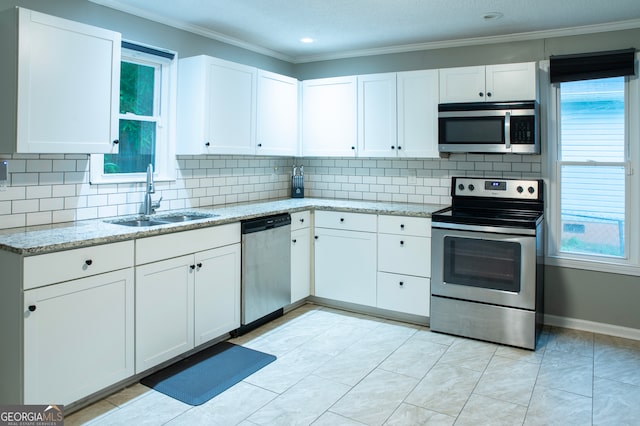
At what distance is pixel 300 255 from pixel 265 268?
0.53 meters

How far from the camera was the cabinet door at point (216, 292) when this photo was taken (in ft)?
10.4

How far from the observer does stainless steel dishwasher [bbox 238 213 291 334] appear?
355 centimetres

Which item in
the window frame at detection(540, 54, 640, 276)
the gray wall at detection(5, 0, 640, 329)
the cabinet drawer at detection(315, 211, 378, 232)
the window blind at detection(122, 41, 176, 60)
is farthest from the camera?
the cabinet drawer at detection(315, 211, 378, 232)

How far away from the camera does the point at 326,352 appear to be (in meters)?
3.32

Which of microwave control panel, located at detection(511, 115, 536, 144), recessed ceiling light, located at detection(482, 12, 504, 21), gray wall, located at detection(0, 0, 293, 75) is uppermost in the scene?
recessed ceiling light, located at detection(482, 12, 504, 21)

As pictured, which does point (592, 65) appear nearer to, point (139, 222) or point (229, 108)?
point (229, 108)

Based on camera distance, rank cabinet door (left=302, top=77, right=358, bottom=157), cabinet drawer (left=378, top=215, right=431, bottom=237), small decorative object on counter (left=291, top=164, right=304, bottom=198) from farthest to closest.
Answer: small decorative object on counter (left=291, top=164, right=304, bottom=198), cabinet door (left=302, top=77, right=358, bottom=157), cabinet drawer (left=378, top=215, right=431, bottom=237)

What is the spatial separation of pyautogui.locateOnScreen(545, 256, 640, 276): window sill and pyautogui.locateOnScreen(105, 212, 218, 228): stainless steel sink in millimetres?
2781

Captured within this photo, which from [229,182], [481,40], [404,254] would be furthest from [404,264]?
[481,40]

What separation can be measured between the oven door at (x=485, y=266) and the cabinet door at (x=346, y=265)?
567 millimetres

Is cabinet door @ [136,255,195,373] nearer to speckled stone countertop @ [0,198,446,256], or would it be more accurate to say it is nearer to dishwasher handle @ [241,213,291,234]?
speckled stone countertop @ [0,198,446,256]

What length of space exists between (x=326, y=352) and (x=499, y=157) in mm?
2218

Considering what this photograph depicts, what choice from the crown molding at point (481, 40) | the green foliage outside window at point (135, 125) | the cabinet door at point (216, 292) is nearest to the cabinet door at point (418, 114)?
the crown molding at point (481, 40)

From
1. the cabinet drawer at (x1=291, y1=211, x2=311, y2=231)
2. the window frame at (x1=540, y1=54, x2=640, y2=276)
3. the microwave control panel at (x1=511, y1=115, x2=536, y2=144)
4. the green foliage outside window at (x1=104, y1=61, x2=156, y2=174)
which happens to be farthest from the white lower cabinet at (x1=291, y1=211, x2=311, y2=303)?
the window frame at (x1=540, y1=54, x2=640, y2=276)
